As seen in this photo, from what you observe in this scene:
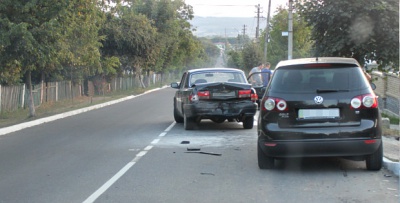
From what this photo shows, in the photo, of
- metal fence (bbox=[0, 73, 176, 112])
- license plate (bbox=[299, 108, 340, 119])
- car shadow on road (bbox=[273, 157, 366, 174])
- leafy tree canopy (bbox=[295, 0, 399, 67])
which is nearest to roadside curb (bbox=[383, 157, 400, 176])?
car shadow on road (bbox=[273, 157, 366, 174])

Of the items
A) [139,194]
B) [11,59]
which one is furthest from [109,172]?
[11,59]

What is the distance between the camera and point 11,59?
18859 millimetres

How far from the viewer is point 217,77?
1602 cm

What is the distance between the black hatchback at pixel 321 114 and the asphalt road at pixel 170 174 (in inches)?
17.7

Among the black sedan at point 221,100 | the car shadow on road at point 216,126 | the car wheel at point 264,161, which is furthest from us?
the car shadow on road at point 216,126

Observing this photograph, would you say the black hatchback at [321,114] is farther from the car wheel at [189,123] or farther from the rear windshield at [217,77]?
the rear windshield at [217,77]

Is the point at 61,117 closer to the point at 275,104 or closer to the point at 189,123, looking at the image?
the point at 189,123

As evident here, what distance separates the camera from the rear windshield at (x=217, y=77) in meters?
16.0

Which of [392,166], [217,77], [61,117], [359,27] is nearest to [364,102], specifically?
[392,166]

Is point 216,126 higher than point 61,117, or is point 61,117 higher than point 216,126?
point 216,126

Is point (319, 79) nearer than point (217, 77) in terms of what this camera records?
Yes

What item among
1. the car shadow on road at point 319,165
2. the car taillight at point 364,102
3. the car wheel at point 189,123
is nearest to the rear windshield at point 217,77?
the car wheel at point 189,123

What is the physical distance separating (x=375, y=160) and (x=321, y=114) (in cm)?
116

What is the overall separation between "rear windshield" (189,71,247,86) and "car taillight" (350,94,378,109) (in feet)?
24.9
